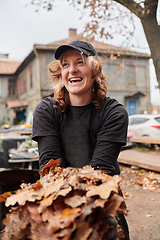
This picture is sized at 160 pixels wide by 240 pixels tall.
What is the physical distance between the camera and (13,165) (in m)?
4.45

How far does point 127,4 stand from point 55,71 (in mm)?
3758

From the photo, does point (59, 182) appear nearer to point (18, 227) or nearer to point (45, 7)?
point (18, 227)

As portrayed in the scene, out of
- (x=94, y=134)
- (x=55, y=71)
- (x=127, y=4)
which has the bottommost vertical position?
(x=94, y=134)

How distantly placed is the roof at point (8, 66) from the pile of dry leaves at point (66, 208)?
2618 centimetres

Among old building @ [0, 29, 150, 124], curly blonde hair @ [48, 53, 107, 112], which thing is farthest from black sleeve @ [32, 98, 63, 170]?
old building @ [0, 29, 150, 124]

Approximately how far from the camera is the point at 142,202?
12.1 feet

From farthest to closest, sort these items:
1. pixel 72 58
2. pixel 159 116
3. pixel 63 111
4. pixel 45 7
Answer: pixel 159 116 < pixel 45 7 < pixel 63 111 < pixel 72 58

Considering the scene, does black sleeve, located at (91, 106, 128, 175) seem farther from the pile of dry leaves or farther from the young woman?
the pile of dry leaves

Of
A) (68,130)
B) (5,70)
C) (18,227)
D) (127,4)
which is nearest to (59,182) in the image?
(18,227)

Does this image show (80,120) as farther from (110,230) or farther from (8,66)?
(8,66)

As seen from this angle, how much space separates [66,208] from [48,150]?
0.83 m

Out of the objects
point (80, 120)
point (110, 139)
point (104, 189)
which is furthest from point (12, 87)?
point (104, 189)

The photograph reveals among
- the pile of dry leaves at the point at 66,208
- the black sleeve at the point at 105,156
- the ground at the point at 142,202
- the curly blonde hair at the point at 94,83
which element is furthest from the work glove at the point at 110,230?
the ground at the point at 142,202

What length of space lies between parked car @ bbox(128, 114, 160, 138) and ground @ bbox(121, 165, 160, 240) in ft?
11.7
